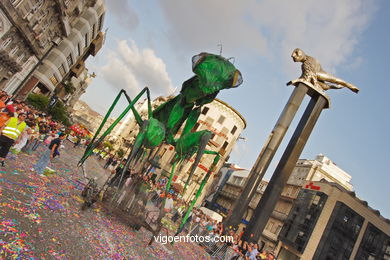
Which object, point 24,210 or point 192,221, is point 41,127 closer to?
point 192,221

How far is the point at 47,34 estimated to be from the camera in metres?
26.6

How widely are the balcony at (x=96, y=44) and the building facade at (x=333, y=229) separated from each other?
42600 mm

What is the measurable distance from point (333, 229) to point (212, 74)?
2837cm

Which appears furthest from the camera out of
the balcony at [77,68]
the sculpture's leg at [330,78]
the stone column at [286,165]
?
the balcony at [77,68]

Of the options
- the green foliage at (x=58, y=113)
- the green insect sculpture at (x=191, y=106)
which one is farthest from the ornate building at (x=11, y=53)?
the green insect sculpture at (x=191, y=106)

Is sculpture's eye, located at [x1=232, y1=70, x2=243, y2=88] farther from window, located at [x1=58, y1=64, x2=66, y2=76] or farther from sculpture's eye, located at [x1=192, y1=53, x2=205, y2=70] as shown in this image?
window, located at [x1=58, y1=64, x2=66, y2=76]

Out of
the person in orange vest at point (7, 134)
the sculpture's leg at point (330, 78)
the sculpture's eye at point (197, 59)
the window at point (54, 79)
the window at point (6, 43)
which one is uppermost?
the sculpture's leg at point (330, 78)

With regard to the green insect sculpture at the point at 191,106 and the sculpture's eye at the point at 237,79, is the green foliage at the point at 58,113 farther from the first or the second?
the sculpture's eye at the point at 237,79

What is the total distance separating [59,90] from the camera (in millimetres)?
41656

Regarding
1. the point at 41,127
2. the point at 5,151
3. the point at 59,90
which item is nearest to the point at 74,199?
the point at 5,151

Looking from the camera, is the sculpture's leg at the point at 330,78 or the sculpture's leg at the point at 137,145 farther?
the sculpture's leg at the point at 330,78

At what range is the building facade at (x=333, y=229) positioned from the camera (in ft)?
86.7

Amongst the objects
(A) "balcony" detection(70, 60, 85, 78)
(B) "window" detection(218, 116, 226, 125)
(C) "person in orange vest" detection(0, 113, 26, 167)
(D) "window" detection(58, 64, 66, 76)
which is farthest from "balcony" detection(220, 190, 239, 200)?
(C) "person in orange vest" detection(0, 113, 26, 167)

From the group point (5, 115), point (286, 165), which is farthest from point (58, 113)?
point (286, 165)
